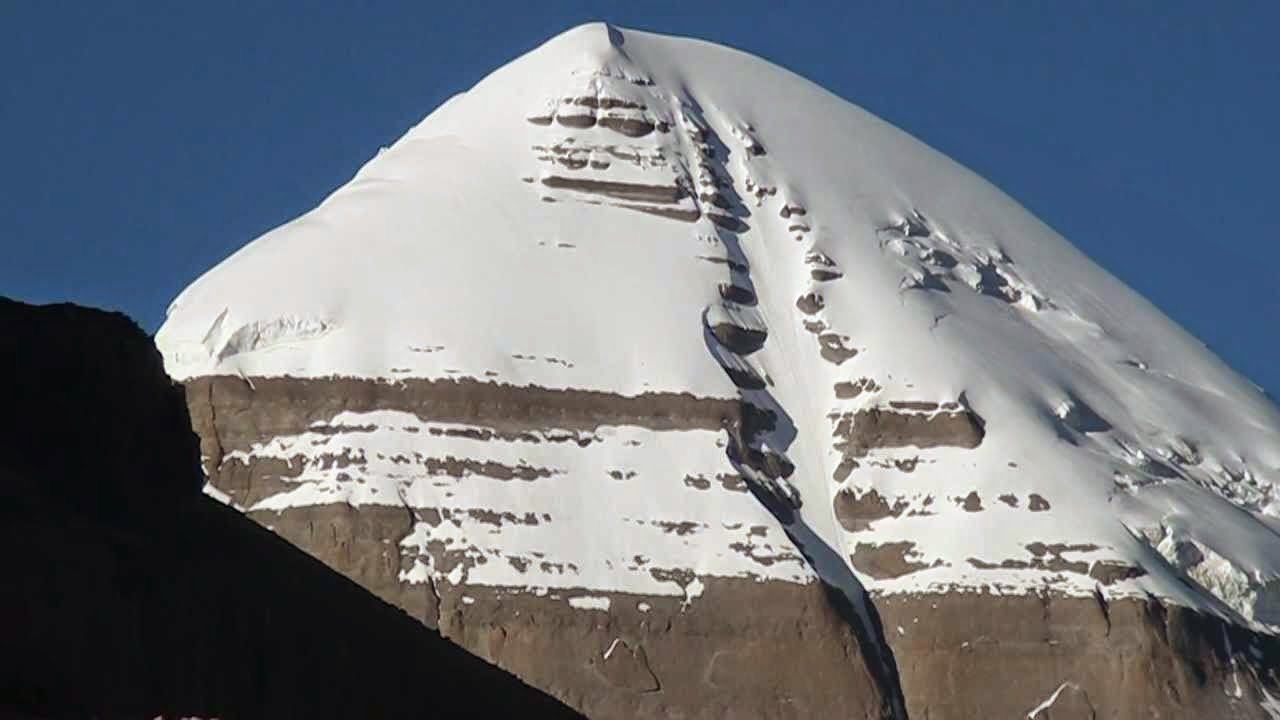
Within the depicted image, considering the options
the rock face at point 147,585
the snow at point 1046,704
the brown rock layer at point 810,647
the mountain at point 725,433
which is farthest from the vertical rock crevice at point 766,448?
the rock face at point 147,585

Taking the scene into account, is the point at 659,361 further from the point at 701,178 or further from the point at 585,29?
the point at 585,29

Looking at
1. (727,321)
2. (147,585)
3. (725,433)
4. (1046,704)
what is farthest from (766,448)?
(147,585)

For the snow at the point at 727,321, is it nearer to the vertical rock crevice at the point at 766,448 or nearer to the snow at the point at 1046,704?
the vertical rock crevice at the point at 766,448

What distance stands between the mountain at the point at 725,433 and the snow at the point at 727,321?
0.17m

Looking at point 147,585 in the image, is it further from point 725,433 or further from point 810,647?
point 725,433

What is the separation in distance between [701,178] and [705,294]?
9.74 meters

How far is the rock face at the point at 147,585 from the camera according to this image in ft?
188

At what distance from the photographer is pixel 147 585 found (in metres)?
62.7

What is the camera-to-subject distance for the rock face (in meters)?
57.3

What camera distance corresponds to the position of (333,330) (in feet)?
414

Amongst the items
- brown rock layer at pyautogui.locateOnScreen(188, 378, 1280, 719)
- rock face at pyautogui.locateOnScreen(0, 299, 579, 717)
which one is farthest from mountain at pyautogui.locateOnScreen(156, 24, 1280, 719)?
rock face at pyautogui.locateOnScreen(0, 299, 579, 717)

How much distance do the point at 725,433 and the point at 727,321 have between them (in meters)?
7.02

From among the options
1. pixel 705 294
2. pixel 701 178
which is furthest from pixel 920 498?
pixel 701 178

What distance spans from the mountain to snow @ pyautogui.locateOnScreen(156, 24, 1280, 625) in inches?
6.6
